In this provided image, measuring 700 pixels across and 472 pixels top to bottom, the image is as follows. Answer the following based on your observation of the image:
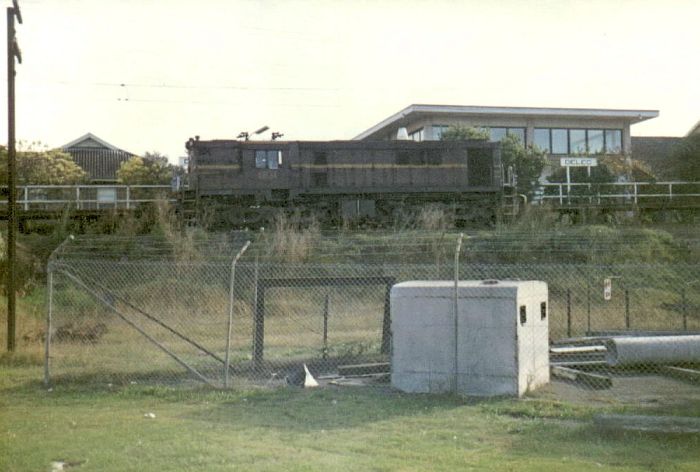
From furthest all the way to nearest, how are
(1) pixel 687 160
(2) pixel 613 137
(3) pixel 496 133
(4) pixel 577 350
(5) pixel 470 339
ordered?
(2) pixel 613 137 → (3) pixel 496 133 → (1) pixel 687 160 → (4) pixel 577 350 → (5) pixel 470 339

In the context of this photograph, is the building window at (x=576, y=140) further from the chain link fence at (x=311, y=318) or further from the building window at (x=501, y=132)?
the chain link fence at (x=311, y=318)

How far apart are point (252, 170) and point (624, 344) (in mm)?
18695

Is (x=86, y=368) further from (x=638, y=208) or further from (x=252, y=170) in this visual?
(x=638, y=208)

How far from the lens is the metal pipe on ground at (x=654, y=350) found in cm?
1068

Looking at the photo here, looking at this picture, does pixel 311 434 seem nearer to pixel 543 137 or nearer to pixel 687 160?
pixel 687 160

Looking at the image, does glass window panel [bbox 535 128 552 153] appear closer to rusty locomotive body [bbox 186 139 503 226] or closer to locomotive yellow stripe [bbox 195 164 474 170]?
rusty locomotive body [bbox 186 139 503 226]

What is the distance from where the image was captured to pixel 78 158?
49.6m

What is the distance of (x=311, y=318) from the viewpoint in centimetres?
1778

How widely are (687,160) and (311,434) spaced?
3210 centimetres

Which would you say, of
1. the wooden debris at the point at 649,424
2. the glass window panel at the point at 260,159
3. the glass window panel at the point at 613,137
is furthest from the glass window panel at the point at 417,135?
the wooden debris at the point at 649,424

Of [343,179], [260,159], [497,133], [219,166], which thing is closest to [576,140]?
[497,133]

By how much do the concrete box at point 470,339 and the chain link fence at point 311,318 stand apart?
142 mm

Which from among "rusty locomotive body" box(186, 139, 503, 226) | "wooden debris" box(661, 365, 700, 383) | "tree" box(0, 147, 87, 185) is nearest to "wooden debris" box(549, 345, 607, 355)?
"wooden debris" box(661, 365, 700, 383)

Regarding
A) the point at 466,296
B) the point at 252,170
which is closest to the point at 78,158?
the point at 252,170
